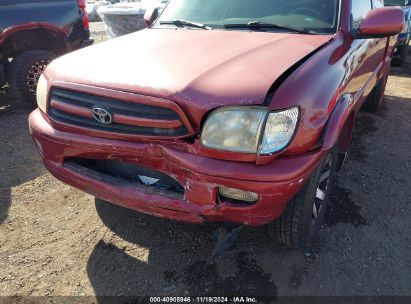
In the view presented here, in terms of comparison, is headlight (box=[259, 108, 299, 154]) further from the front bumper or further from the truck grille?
the truck grille

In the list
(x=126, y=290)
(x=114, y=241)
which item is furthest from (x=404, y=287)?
(x=114, y=241)

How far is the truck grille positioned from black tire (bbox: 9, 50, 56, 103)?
3220mm

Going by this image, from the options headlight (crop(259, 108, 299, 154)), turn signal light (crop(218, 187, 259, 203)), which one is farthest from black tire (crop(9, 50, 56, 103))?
headlight (crop(259, 108, 299, 154))

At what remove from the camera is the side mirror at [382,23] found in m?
2.65

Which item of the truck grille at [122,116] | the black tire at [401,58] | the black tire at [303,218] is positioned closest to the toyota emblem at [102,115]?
the truck grille at [122,116]

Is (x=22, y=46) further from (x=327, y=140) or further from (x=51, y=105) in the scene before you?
(x=327, y=140)

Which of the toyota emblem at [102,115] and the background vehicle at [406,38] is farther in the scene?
the background vehicle at [406,38]

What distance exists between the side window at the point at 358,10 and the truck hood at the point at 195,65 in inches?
22.4

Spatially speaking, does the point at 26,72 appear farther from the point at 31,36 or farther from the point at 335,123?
the point at 335,123

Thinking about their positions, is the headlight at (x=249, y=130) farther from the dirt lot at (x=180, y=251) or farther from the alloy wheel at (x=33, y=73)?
the alloy wheel at (x=33, y=73)

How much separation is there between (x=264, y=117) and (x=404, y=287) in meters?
1.39

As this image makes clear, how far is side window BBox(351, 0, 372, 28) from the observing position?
2.94 metres

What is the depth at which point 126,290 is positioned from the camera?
7.42ft

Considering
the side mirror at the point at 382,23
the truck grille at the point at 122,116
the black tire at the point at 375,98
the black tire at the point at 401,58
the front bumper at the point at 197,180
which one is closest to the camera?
the front bumper at the point at 197,180
